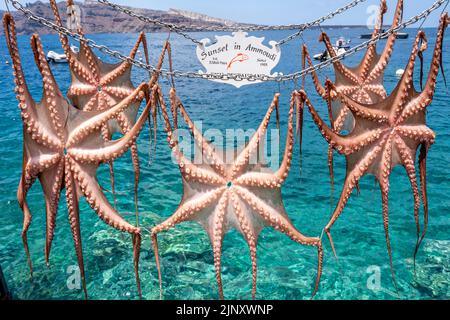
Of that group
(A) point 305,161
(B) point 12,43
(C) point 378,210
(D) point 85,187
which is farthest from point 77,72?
(A) point 305,161

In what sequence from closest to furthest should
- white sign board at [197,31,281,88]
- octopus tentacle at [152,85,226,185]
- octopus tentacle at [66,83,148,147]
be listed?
octopus tentacle at [66,83,148,147] → octopus tentacle at [152,85,226,185] → white sign board at [197,31,281,88]

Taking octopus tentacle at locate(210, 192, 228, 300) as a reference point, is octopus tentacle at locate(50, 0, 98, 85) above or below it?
above

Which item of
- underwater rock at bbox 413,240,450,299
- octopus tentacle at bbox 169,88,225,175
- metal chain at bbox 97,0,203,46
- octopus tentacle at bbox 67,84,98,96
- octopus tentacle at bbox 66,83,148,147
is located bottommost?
underwater rock at bbox 413,240,450,299

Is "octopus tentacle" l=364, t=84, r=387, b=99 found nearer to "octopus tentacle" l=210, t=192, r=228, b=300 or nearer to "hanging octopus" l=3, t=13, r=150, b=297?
"octopus tentacle" l=210, t=192, r=228, b=300

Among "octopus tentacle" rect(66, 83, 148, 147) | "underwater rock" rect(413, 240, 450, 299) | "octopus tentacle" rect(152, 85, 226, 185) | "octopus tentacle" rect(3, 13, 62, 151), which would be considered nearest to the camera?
"octopus tentacle" rect(3, 13, 62, 151)

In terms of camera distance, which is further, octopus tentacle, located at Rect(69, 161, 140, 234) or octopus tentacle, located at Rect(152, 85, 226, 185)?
octopus tentacle, located at Rect(152, 85, 226, 185)

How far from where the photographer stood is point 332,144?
12.7 ft

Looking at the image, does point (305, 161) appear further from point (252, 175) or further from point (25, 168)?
Answer: point (25, 168)

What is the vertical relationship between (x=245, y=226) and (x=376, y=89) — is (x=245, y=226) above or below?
below

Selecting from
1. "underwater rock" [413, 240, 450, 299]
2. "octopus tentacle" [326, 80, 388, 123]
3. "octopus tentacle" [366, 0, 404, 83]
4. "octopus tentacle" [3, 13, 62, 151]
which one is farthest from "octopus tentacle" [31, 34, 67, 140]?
"underwater rock" [413, 240, 450, 299]

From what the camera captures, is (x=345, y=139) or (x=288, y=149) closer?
(x=288, y=149)

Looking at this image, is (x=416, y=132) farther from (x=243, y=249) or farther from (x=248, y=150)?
(x=243, y=249)

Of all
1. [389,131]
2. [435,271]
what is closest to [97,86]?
[389,131]

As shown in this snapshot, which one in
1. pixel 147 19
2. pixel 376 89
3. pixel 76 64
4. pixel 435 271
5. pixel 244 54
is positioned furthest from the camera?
pixel 435 271
